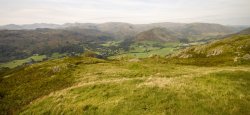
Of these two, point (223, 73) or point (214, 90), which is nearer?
point (214, 90)

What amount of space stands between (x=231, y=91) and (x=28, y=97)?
2926 centimetres

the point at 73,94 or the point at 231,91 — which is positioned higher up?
the point at 231,91

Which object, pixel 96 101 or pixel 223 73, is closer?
pixel 96 101

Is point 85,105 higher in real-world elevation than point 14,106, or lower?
higher

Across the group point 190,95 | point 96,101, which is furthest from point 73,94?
point 190,95

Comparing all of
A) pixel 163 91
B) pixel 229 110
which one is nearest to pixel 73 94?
pixel 163 91

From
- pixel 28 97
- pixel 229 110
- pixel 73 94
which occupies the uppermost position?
pixel 229 110

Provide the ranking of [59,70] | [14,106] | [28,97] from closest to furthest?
1. [14,106]
2. [28,97]
3. [59,70]

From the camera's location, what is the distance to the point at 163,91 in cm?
2120

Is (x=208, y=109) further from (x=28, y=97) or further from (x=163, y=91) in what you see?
(x=28, y=97)

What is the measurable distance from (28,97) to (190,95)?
83.8 ft

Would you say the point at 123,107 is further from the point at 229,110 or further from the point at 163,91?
the point at 229,110

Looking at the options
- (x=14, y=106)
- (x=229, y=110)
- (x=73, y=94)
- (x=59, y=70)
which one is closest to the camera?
(x=229, y=110)

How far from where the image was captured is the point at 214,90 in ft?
70.1
